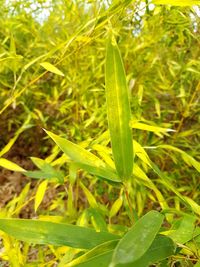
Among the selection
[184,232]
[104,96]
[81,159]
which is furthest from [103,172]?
[104,96]

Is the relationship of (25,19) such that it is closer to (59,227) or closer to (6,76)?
(6,76)

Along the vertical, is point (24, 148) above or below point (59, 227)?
below

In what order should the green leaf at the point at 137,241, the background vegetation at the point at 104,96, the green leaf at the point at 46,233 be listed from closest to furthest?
1. the green leaf at the point at 137,241
2. the green leaf at the point at 46,233
3. the background vegetation at the point at 104,96

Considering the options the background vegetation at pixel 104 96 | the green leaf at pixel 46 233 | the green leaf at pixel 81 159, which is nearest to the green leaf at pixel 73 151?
the green leaf at pixel 81 159

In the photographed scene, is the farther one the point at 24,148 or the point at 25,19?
the point at 24,148

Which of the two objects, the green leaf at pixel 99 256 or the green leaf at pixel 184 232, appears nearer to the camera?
the green leaf at pixel 99 256

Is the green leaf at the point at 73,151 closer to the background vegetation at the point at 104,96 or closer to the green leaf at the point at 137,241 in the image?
the green leaf at the point at 137,241

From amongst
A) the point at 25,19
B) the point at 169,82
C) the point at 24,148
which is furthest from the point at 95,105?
the point at 24,148
